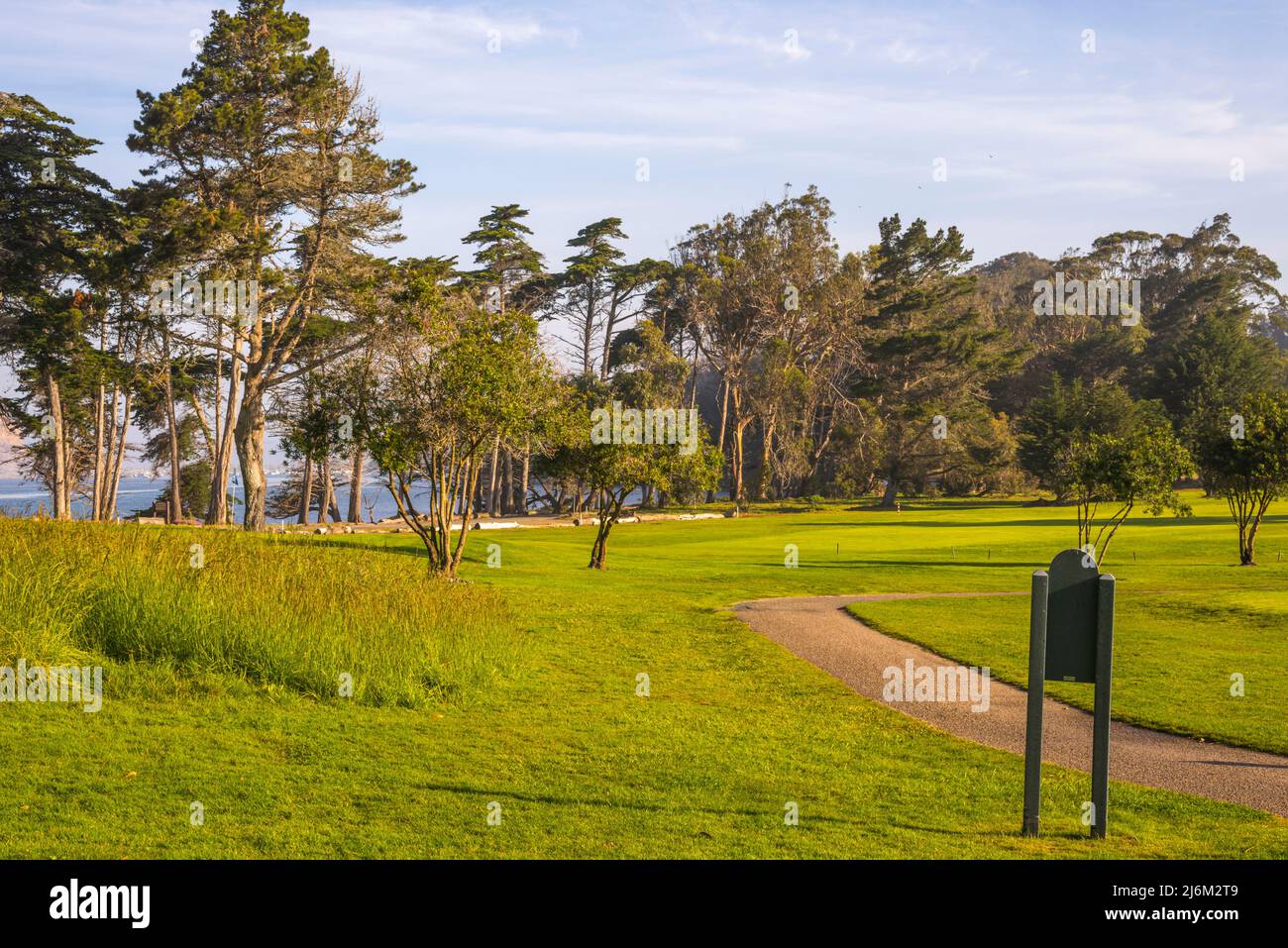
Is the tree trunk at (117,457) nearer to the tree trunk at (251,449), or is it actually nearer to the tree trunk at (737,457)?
the tree trunk at (251,449)

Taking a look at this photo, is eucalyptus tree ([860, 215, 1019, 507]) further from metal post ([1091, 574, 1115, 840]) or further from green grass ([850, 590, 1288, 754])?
metal post ([1091, 574, 1115, 840])

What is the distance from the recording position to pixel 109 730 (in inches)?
424

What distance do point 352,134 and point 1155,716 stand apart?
42.4 metres

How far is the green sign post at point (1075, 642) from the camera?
8.32 metres

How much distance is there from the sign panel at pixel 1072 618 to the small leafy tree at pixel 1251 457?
33014 millimetres

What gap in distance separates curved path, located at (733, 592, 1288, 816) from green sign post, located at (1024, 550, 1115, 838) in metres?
2.42
